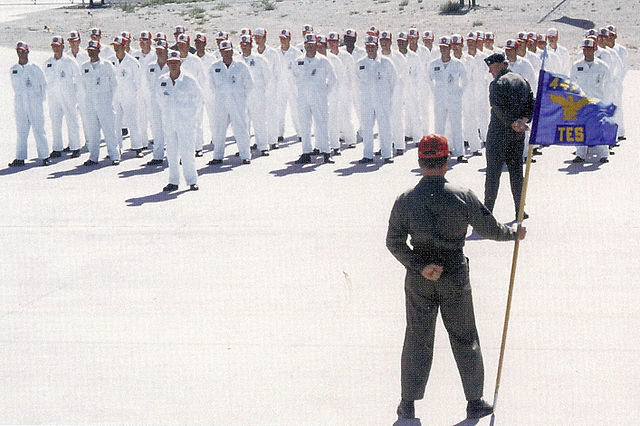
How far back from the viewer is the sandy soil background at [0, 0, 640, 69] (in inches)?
1857

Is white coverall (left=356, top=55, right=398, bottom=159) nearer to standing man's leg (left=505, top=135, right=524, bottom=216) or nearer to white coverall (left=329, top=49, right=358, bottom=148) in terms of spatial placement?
white coverall (left=329, top=49, right=358, bottom=148)

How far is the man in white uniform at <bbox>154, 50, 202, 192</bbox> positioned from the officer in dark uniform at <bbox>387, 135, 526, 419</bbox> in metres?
7.95

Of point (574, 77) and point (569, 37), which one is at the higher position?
point (574, 77)

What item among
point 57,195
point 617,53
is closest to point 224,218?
point 57,195

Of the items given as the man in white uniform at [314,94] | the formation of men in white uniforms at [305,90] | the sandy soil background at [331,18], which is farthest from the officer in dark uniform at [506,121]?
the sandy soil background at [331,18]

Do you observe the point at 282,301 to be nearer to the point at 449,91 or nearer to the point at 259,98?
the point at 449,91

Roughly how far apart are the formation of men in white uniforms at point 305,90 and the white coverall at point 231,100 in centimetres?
2

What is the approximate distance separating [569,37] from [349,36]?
1152 inches

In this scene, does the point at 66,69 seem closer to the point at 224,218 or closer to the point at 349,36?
the point at 349,36

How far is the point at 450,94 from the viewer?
49.3ft

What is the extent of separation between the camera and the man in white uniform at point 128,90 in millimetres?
16531

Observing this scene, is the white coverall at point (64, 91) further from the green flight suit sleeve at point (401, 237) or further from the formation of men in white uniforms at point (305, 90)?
the green flight suit sleeve at point (401, 237)

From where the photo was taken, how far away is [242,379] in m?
6.56

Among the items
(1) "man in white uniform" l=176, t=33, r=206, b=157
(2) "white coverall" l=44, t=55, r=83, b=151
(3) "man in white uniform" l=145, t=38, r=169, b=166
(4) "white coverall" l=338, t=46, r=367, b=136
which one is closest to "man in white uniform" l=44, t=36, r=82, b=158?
(2) "white coverall" l=44, t=55, r=83, b=151
